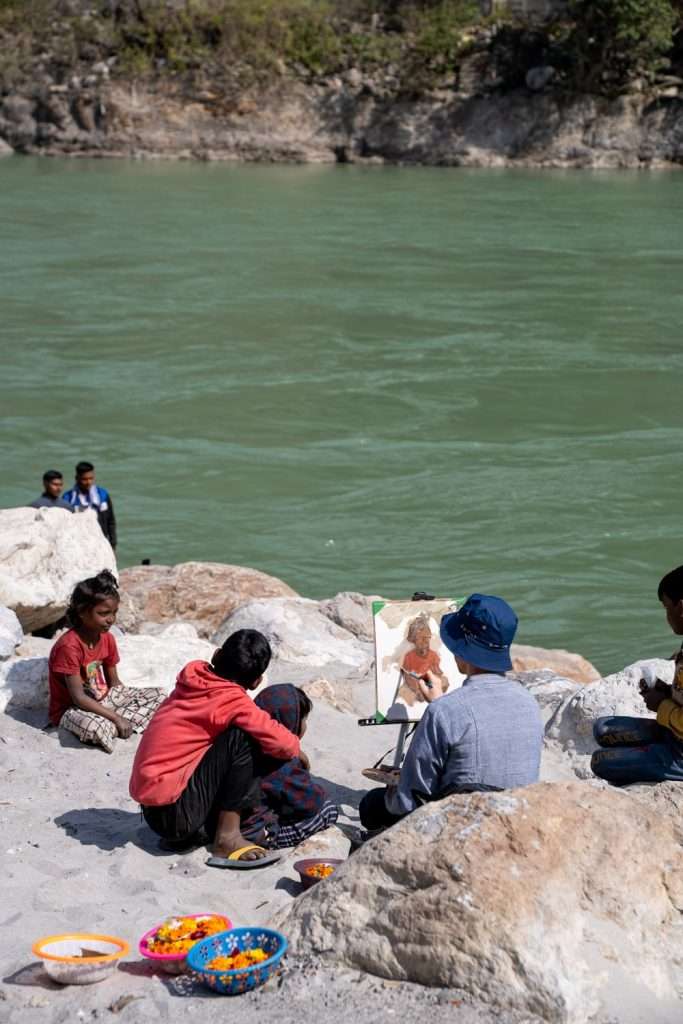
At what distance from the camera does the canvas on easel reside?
603 centimetres

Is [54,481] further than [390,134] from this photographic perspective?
No

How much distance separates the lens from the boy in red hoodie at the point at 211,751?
17.2 ft

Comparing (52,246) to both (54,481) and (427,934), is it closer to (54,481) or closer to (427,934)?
(54,481)

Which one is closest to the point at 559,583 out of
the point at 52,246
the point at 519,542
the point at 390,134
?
the point at 519,542

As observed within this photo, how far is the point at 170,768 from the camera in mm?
5246

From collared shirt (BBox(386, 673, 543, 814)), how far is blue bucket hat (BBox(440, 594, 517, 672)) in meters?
0.06

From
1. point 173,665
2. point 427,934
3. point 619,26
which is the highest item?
point 619,26

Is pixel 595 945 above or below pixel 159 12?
below

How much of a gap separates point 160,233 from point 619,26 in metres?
23.3

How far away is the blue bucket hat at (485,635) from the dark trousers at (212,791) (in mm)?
1012

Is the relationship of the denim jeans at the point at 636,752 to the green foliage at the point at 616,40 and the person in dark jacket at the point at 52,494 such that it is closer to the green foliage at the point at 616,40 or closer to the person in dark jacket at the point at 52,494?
the person in dark jacket at the point at 52,494

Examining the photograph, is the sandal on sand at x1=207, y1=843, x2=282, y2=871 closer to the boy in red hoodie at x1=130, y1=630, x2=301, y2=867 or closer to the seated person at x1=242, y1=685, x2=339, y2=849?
the boy in red hoodie at x1=130, y1=630, x2=301, y2=867

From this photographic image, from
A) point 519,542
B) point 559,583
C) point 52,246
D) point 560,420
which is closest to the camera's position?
point 559,583

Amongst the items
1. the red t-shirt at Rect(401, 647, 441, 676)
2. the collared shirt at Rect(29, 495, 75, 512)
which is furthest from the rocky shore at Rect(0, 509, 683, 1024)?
the collared shirt at Rect(29, 495, 75, 512)
